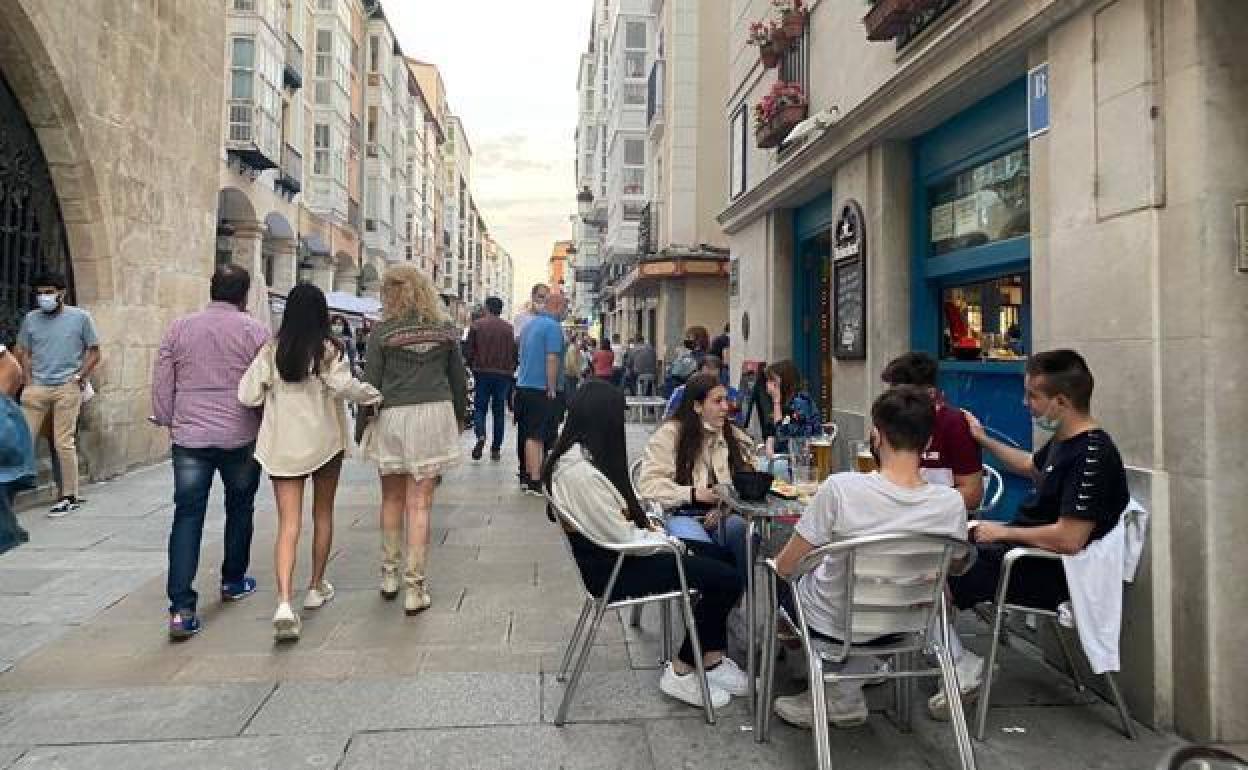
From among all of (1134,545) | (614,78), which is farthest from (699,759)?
(614,78)

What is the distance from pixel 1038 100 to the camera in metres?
4.02

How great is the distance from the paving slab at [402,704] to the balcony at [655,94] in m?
21.4

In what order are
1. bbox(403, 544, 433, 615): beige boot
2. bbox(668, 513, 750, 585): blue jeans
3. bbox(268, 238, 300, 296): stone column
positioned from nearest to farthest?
1. bbox(668, 513, 750, 585): blue jeans
2. bbox(403, 544, 433, 615): beige boot
3. bbox(268, 238, 300, 296): stone column

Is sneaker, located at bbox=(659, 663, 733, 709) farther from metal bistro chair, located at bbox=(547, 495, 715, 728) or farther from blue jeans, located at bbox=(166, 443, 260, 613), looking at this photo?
blue jeans, located at bbox=(166, 443, 260, 613)

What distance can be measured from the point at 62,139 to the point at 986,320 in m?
8.15

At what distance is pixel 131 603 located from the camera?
14.6 feet

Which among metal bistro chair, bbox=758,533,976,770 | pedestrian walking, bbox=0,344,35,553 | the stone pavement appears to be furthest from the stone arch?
metal bistro chair, bbox=758,533,976,770

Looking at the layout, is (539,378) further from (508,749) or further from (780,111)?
(508,749)

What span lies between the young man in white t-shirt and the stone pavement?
25.4 inches

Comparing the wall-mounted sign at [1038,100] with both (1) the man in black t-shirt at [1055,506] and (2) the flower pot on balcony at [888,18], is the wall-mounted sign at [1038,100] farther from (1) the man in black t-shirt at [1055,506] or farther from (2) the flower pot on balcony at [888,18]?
(1) the man in black t-shirt at [1055,506]

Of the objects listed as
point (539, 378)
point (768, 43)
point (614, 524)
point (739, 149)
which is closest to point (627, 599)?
point (614, 524)

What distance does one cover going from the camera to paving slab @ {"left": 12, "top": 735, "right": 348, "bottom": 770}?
273cm

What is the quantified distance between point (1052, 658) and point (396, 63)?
1731 inches

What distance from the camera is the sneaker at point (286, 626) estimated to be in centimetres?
388
